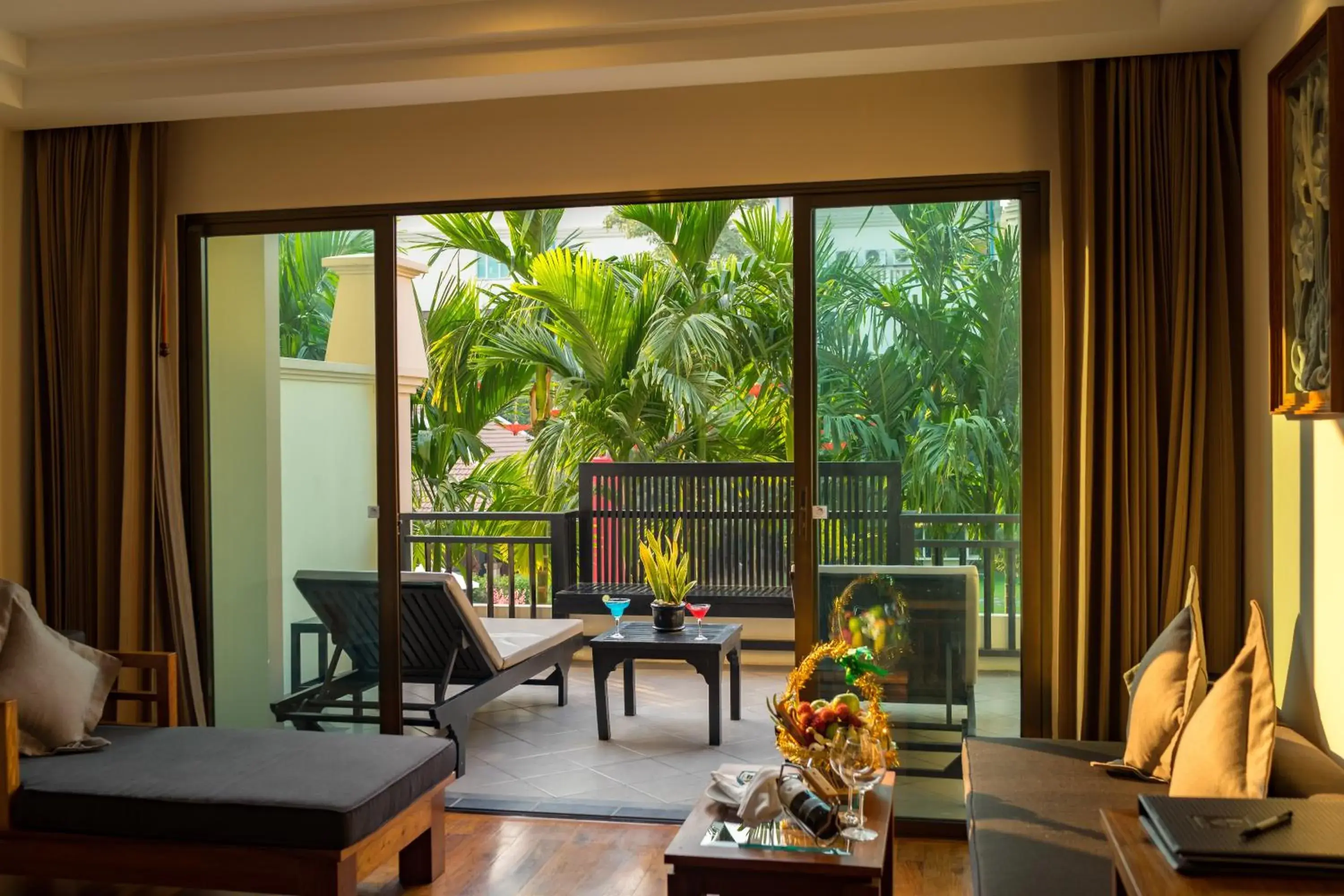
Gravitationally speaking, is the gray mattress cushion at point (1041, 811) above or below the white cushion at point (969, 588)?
below

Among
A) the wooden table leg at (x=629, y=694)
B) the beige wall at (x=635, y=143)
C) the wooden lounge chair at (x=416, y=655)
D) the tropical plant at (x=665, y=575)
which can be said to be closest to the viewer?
the beige wall at (x=635, y=143)

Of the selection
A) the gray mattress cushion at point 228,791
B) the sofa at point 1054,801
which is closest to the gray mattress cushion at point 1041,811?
the sofa at point 1054,801

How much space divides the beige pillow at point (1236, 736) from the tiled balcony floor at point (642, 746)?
4.68 feet

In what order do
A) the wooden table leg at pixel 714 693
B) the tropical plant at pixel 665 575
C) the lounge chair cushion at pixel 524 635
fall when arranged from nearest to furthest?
the wooden table leg at pixel 714 693 < the lounge chair cushion at pixel 524 635 < the tropical plant at pixel 665 575

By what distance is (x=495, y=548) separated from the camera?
8.16 m

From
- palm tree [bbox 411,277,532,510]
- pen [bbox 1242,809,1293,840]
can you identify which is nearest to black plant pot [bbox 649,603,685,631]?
palm tree [bbox 411,277,532,510]

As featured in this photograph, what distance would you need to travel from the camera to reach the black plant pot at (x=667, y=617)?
543 centimetres

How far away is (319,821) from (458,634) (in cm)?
188

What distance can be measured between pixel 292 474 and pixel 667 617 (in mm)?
1792

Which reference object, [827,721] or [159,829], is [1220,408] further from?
[159,829]

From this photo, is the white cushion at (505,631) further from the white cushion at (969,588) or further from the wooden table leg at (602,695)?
the white cushion at (969,588)

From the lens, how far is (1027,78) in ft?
12.8

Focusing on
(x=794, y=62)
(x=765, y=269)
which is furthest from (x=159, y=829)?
(x=765, y=269)

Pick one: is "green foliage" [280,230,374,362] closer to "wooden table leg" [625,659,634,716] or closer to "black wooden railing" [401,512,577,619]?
"wooden table leg" [625,659,634,716]
